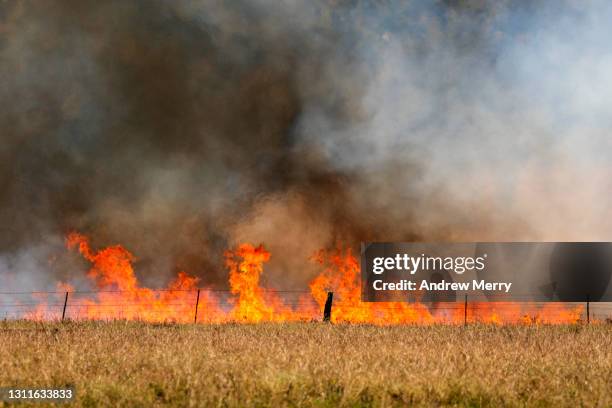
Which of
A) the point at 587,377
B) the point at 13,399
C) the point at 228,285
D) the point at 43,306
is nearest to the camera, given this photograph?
the point at 13,399

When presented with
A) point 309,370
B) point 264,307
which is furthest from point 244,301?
point 309,370

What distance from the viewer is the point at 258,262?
36.0 metres

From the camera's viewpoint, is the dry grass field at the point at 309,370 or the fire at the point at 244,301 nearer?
the dry grass field at the point at 309,370

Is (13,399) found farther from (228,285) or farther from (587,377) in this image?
(228,285)

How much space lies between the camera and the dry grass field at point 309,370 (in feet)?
28.1

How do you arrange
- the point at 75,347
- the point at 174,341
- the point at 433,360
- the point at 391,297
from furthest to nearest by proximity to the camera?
the point at 391,297
the point at 174,341
the point at 75,347
the point at 433,360

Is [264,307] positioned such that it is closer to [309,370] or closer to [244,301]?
[244,301]

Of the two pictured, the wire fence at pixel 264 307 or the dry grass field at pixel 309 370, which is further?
the wire fence at pixel 264 307

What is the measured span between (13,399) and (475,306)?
2125cm

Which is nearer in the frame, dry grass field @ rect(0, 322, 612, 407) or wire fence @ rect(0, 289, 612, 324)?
dry grass field @ rect(0, 322, 612, 407)

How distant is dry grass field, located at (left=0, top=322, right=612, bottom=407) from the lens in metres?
8.57

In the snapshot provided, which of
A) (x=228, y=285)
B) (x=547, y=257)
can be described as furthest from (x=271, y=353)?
(x=228, y=285)

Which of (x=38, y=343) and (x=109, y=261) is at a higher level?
(x=109, y=261)

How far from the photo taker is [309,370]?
10008mm
